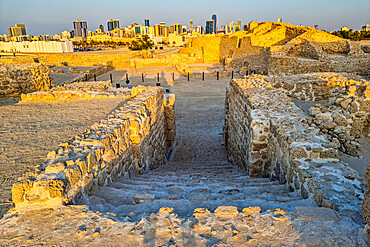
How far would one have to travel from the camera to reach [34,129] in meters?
4.72

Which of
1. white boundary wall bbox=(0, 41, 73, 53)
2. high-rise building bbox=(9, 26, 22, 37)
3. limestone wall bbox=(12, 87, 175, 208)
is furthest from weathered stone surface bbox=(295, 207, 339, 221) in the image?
high-rise building bbox=(9, 26, 22, 37)

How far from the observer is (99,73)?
76.4ft

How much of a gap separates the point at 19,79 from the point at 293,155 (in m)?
10.7

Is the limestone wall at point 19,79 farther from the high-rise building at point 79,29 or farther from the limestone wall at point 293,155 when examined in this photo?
the high-rise building at point 79,29

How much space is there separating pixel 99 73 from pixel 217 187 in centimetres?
2221

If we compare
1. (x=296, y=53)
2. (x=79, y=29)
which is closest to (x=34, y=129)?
(x=296, y=53)

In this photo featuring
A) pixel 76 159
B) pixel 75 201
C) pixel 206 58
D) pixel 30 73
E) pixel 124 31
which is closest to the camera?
pixel 75 201

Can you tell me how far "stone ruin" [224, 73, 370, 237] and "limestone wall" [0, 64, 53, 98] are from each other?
8.52 m

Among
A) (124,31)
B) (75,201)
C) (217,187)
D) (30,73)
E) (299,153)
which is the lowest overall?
(217,187)

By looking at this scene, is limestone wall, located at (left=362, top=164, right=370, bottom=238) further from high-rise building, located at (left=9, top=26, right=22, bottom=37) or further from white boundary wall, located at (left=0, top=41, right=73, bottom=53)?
high-rise building, located at (left=9, top=26, right=22, bottom=37)

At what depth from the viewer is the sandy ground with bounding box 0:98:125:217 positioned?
3.36 m

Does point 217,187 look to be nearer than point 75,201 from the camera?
No

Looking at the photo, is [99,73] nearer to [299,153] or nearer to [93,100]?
[93,100]

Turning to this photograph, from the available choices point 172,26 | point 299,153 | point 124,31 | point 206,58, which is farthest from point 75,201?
point 172,26
